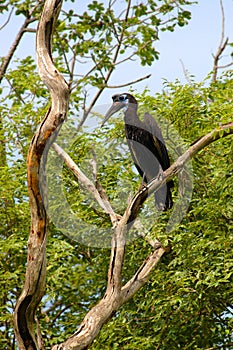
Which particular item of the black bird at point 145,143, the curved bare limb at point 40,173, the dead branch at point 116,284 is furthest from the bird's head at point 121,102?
the curved bare limb at point 40,173

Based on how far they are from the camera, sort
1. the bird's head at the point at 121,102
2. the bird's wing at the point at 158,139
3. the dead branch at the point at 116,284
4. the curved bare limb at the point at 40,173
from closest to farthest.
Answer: the curved bare limb at the point at 40,173 < the dead branch at the point at 116,284 < the bird's wing at the point at 158,139 < the bird's head at the point at 121,102

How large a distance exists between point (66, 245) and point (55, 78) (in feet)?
7.94

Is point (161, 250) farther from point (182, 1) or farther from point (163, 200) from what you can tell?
point (182, 1)

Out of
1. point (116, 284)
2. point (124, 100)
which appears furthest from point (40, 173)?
point (124, 100)

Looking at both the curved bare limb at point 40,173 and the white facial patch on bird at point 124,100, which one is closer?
the curved bare limb at point 40,173

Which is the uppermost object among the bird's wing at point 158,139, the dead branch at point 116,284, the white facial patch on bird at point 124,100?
the white facial patch on bird at point 124,100

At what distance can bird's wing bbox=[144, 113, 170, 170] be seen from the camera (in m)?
5.60

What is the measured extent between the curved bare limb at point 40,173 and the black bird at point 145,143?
1825mm

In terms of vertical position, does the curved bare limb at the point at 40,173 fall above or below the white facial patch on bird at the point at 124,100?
below

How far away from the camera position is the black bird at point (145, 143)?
18.4ft

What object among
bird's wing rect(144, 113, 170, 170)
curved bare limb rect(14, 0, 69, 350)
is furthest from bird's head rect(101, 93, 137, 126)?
curved bare limb rect(14, 0, 69, 350)

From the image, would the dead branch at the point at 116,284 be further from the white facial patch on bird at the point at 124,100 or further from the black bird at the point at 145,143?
the white facial patch on bird at the point at 124,100

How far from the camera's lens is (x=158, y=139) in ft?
A: 18.6

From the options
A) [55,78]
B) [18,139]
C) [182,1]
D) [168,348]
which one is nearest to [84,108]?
[18,139]
